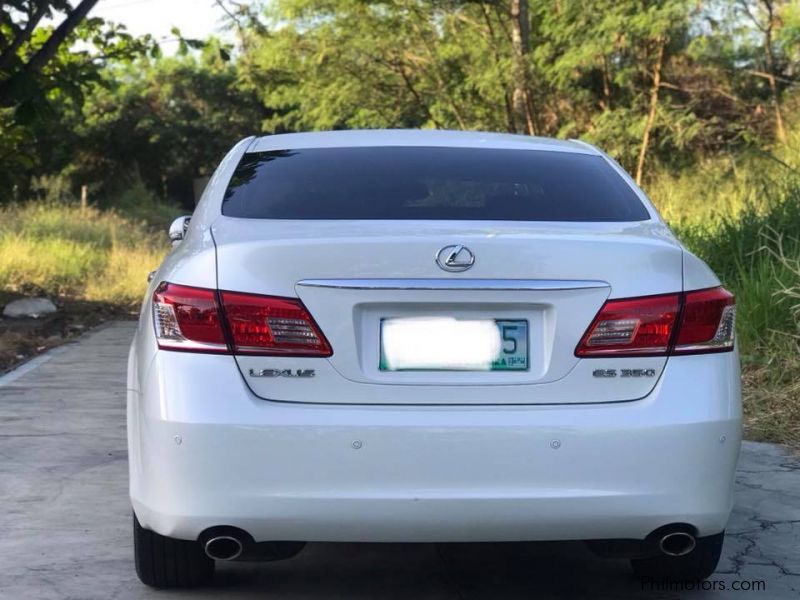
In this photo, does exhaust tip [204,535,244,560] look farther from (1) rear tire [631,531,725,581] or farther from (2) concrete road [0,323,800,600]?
(1) rear tire [631,531,725,581]

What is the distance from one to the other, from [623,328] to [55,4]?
9.30 metres

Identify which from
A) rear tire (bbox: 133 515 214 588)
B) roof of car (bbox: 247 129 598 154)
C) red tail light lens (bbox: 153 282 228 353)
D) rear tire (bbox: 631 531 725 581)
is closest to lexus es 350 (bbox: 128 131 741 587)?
red tail light lens (bbox: 153 282 228 353)

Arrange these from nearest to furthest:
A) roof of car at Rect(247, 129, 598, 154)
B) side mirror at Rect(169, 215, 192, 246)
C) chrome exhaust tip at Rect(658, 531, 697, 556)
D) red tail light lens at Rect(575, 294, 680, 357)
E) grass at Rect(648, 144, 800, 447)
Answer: red tail light lens at Rect(575, 294, 680, 357) < chrome exhaust tip at Rect(658, 531, 697, 556) < roof of car at Rect(247, 129, 598, 154) < side mirror at Rect(169, 215, 192, 246) < grass at Rect(648, 144, 800, 447)

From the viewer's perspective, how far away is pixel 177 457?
330 centimetres

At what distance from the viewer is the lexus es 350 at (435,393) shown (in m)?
3.24

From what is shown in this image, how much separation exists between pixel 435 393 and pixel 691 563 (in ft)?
4.23

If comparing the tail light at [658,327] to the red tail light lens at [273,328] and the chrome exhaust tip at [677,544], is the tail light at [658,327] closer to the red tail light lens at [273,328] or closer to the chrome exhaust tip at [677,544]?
the chrome exhaust tip at [677,544]

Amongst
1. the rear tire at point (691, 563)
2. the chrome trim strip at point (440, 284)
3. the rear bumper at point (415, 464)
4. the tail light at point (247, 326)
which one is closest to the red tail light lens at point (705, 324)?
→ the rear bumper at point (415, 464)

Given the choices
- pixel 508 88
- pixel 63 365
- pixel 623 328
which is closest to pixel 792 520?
pixel 623 328

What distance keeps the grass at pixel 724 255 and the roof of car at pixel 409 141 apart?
2743 mm

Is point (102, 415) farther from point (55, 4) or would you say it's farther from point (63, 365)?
point (55, 4)

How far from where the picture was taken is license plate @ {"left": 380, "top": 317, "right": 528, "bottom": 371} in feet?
10.9

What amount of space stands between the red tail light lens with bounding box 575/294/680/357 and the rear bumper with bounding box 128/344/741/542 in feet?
0.41

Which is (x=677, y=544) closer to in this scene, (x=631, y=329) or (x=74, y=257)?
(x=631, y=329)
